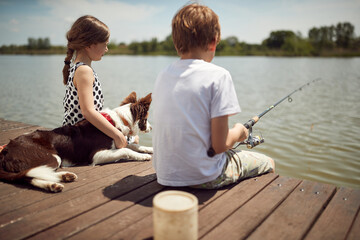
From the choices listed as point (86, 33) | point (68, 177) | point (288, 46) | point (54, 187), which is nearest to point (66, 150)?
point (68, 177)

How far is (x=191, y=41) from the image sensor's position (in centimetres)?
229

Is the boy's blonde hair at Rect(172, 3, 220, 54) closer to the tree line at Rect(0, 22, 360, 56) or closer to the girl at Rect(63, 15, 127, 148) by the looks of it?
the girl at Rect(63, 15, 127, 148)

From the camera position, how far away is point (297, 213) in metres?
2.37

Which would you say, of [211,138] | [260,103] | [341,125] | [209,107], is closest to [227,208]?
[211,138]

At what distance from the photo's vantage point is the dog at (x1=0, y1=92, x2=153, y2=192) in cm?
287

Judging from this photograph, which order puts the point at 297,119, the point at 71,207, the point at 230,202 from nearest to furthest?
the point at 71,207
the point at 230,202
the point at 297,119

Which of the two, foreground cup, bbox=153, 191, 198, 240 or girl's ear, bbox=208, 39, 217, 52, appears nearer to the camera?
foreground cup, bbox=153, 191, 198, 240

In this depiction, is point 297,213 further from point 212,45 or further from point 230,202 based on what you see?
point 212,45

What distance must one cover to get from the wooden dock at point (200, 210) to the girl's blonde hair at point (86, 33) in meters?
1.66

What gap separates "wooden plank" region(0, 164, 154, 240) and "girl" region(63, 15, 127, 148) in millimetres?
712

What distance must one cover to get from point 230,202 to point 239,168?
460mm

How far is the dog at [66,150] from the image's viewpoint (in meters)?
2.87

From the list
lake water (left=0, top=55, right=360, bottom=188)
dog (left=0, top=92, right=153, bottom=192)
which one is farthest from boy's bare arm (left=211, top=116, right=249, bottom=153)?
lake water (left=0, top=55, right=360, bottom=188)

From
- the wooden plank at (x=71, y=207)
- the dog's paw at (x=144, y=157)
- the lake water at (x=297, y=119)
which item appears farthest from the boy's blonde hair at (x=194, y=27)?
the lake water at (x=297, y=119)
